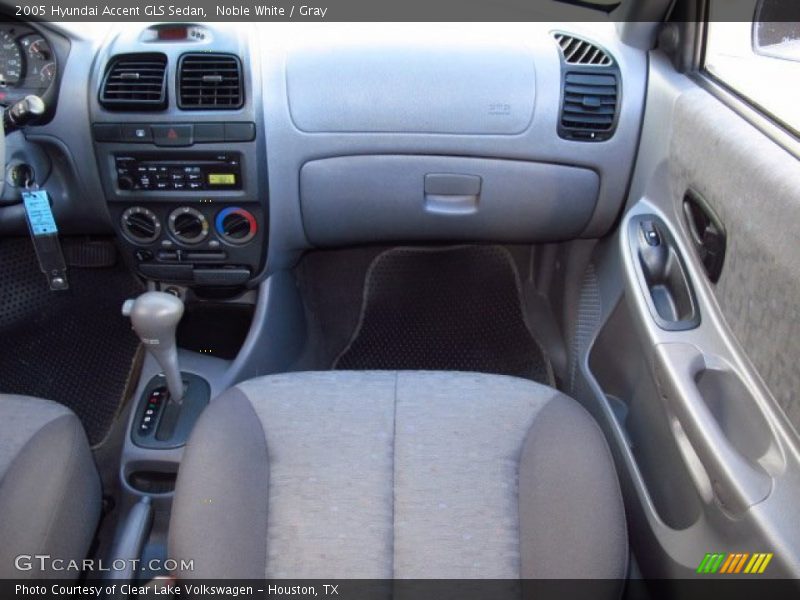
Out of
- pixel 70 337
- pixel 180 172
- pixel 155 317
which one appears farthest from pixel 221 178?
pixel 70 337

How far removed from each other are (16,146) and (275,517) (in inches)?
40.6

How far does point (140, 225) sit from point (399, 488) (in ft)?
3.06

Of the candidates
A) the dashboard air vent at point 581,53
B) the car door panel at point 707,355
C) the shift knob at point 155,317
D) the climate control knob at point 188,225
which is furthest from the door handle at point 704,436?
the climate control knob at point 188,225

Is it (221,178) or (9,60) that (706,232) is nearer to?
(221,178)

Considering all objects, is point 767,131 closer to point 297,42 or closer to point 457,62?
point 457,62

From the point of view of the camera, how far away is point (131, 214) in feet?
5.16

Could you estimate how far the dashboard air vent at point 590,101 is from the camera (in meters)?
1.50

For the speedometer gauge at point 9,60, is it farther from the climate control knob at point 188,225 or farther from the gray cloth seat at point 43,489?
the gray cloth seat at point 43,489

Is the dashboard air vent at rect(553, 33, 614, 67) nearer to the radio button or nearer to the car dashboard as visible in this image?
the car dashboard

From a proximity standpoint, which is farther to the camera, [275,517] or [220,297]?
[220,297]

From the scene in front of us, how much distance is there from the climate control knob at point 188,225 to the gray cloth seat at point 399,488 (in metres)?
0.56

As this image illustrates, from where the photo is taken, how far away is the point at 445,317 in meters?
2.04

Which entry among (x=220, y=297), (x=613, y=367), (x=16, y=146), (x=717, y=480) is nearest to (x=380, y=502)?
(x=717, y=480)

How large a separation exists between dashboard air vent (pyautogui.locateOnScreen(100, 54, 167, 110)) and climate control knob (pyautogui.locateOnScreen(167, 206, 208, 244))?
0.24 m
